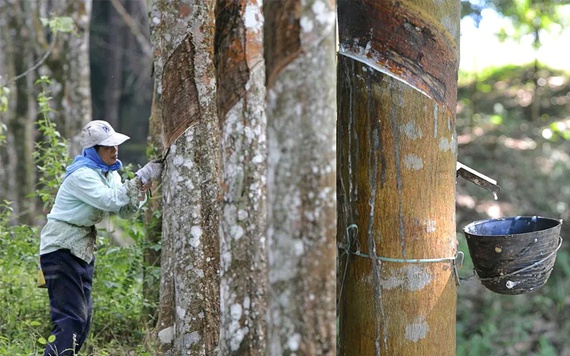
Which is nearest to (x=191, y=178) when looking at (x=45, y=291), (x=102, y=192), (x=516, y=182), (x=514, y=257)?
(x=102, y=192)

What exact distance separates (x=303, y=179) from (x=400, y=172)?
0.96 metres

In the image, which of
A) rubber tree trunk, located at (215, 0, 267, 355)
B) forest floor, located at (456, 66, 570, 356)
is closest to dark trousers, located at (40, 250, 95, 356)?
rubber tree trunk, located at (215, 0, 267, 355)

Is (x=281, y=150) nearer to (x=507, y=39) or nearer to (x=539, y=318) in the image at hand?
(x=539, y=318)

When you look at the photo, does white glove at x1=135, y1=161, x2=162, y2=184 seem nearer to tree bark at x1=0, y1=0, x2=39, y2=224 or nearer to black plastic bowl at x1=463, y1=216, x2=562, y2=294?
black plastic bowl at x1=463, y1=216, x2=562, y2=294

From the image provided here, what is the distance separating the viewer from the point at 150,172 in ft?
15.1

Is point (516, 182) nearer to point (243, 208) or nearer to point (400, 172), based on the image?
point (400, 172)

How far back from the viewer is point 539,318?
10961 millimetres

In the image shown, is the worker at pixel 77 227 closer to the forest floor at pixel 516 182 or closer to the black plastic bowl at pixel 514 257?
the black plastic bowl at pixel 514 257

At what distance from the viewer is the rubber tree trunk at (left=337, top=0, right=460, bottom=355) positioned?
3617 millimetres

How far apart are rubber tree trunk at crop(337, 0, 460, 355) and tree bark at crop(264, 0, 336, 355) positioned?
83cm

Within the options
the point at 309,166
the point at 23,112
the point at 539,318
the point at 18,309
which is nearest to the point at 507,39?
A: the point at 539,318

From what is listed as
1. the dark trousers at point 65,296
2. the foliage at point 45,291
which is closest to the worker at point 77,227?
the dark trousers at point 65,296

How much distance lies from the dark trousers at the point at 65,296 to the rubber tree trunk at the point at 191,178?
97 centimetres

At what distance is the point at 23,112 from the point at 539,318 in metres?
8.50
